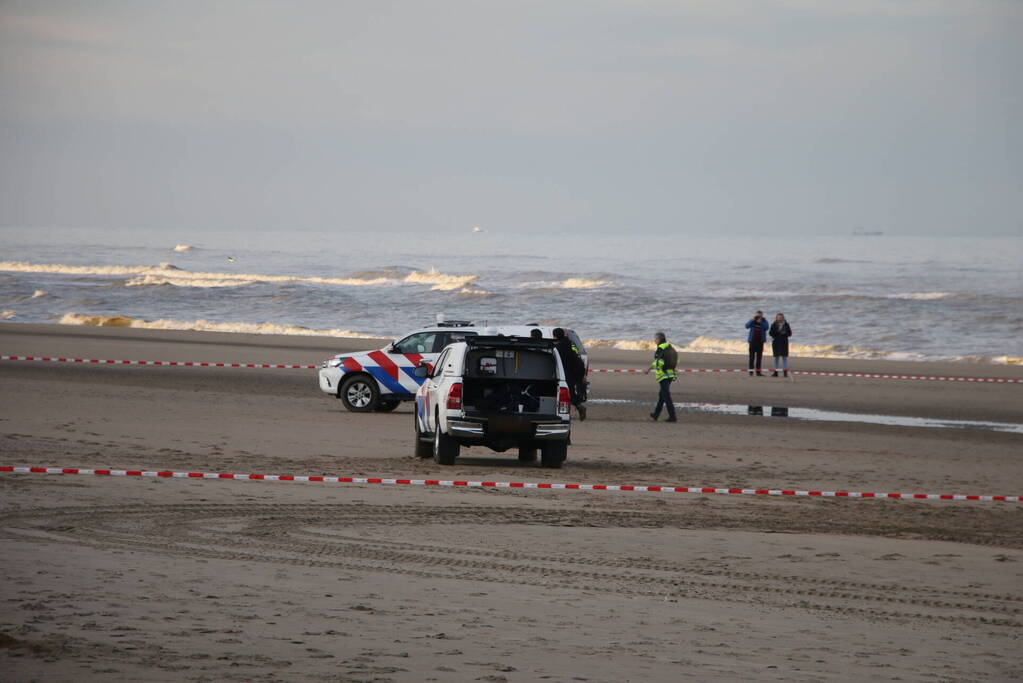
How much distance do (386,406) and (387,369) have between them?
43.4 inches

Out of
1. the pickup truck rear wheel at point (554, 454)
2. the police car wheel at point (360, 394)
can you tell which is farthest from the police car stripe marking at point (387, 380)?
the pickup truck rear wheel at point (554, 454)

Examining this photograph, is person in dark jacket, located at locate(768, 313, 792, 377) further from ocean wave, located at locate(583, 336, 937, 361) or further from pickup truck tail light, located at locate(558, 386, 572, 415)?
pickup truck tail light, located at locate(558, 386, 572, 415)

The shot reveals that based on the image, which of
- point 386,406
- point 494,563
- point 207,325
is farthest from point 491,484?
point 207,325

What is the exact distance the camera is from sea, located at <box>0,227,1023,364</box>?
197 ft

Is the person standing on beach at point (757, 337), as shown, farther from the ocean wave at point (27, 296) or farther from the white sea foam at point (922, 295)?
the ocean wave at point (27, 296)

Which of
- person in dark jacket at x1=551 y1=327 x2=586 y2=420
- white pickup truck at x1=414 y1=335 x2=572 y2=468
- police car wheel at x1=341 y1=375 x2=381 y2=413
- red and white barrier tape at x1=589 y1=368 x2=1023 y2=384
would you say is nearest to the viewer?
white pickup truck at x1=414 y1=335 x2=572 y2=468

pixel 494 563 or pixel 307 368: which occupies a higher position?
pixel 307 368

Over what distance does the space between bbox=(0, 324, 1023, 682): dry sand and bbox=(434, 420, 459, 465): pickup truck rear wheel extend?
0.90 feet

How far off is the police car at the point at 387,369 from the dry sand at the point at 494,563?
2904mm

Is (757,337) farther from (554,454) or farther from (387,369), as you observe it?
(554,454)

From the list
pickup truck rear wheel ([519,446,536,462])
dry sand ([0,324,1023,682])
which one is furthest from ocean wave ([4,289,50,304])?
pickup truck rear wheel ([519,446,536,462])

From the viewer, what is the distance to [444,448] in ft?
58.6

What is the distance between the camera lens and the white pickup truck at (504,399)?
17516mm

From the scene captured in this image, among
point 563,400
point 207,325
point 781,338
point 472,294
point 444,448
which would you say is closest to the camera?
point 563,400
